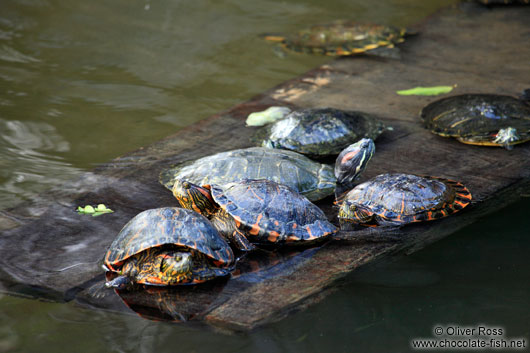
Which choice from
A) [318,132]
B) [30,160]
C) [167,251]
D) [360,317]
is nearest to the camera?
[360,317]

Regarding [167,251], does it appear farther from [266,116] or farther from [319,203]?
[266,116]

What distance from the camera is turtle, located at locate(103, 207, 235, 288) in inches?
145

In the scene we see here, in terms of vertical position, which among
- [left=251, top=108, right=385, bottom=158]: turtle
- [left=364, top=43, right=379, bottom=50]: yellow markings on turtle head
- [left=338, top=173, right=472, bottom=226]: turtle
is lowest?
[left=338, top=173, right=472, bottom=226]: turtle

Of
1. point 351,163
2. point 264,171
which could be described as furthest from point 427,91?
point 264,171

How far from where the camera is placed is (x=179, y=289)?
3.74m

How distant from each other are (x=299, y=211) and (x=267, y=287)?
2.13 feet

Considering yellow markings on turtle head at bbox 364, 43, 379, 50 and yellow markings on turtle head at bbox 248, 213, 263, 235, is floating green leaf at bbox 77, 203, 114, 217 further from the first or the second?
yellow markings on turtle head at bbox 364, 43, 379, 50

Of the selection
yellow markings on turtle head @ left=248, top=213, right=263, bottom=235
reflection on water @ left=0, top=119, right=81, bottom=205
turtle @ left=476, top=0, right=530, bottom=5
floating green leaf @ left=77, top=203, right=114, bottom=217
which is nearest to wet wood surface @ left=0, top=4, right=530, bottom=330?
floating green leaf @ left=77, top=203, right=114, bottom=217

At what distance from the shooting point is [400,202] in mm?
4445

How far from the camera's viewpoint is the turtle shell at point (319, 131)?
5492mm

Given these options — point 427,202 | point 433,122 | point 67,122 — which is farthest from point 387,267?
point 67,122

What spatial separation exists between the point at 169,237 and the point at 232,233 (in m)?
0.60

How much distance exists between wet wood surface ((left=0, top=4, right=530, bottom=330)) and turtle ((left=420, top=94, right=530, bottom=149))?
0.12 metres

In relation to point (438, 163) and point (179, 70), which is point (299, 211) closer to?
point (438, 163)
